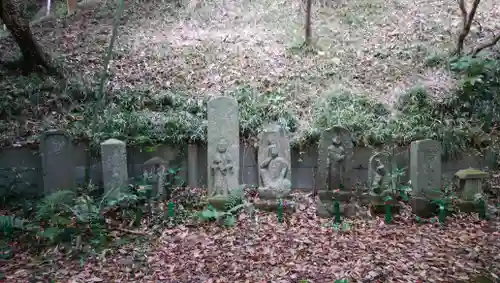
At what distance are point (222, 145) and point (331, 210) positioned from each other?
194 centimetres

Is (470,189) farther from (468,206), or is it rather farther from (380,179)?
(380,179)

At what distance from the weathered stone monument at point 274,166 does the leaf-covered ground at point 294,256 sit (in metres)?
0.63

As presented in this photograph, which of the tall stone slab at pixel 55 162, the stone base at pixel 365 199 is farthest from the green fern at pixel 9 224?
the stone base at pixel 365 199

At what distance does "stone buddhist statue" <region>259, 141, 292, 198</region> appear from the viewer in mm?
5699

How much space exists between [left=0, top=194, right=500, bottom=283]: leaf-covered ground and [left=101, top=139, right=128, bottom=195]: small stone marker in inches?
55.2

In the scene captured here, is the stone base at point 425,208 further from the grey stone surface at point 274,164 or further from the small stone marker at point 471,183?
the grey stone surface at point 274,164

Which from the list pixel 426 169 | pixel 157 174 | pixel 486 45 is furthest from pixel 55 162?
pixel 486 45

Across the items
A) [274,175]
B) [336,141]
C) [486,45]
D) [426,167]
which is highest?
[486,45]

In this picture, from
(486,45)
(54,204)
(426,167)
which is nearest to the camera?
(54,204)

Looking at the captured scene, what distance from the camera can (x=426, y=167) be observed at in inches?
218

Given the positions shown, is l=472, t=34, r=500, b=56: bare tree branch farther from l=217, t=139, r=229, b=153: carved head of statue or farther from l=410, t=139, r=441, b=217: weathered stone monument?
l=217, t=139, r=229, b=153: carved head of statue

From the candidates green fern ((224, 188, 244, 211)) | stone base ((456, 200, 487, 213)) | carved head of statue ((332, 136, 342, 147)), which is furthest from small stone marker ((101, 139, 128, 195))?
stone base ((456, 200, 487, 213))

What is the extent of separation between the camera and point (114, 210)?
527 centimetres

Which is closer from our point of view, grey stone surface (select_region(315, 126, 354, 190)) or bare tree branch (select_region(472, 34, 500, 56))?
grey stone surface (select_region(315, 126, 354, 190))
